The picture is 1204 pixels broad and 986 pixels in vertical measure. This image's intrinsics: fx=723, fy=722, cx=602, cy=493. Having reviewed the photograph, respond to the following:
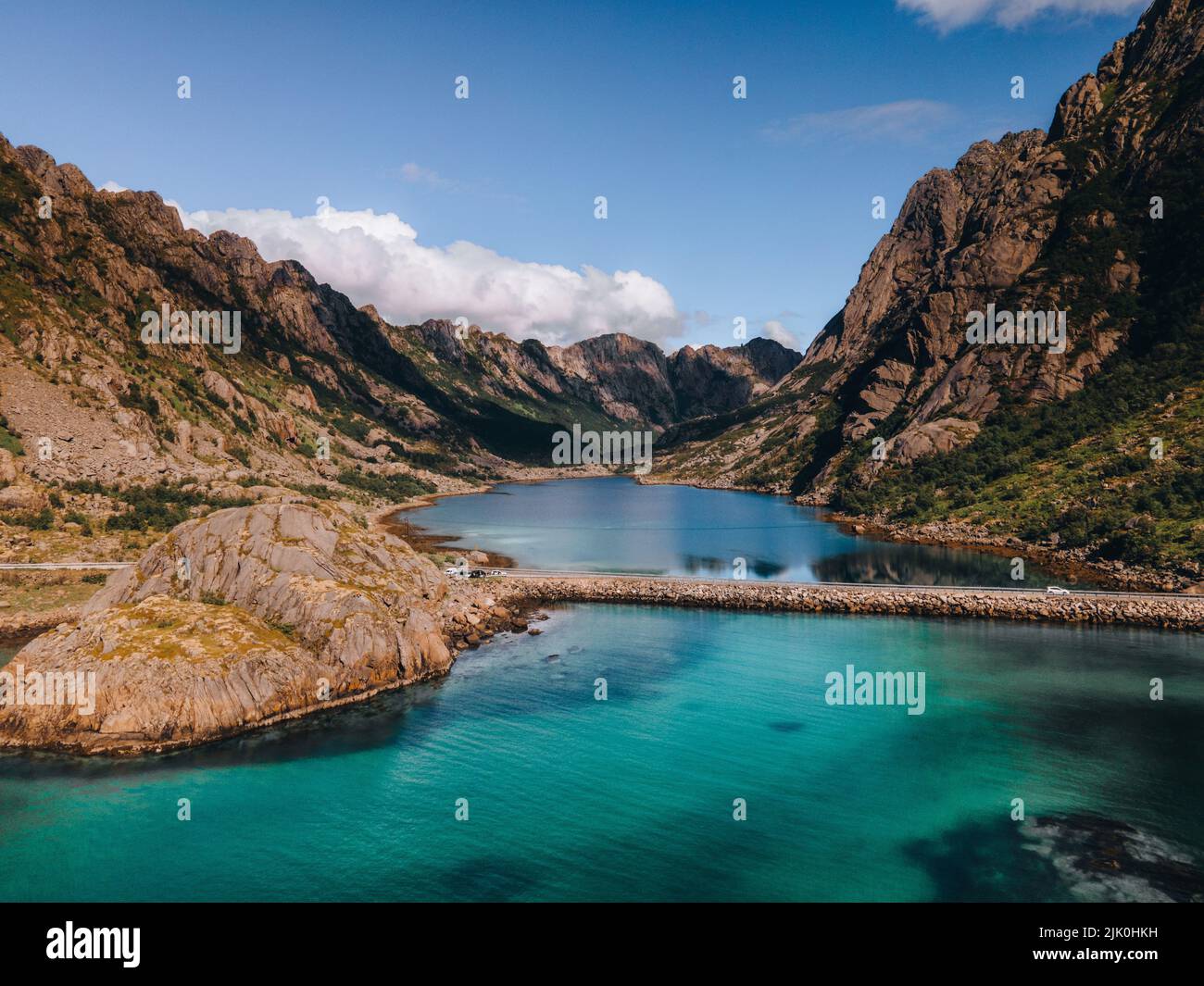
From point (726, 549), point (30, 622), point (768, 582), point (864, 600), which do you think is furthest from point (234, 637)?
point (726, 549)

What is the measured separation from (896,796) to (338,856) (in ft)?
104

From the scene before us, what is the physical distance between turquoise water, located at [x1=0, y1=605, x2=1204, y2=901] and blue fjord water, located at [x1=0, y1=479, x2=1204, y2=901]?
0.57 feet

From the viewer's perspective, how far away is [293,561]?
2532 inches

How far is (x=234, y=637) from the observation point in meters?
56.3

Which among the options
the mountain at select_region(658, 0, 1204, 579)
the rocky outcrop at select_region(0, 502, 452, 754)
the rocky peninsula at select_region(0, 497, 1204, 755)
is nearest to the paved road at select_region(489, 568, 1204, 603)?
the rocky peninsula at select_region(0, 497, 1204, 755)

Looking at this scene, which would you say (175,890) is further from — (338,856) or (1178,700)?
(1178,700)

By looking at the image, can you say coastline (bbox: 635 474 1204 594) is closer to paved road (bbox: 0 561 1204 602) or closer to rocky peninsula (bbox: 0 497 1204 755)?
paved road (bbox: 0 561 1204 602)

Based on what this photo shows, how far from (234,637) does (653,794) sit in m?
34.9

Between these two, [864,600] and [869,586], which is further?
[869,586]

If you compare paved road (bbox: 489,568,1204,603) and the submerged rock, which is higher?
paved road (bbox: 489,568,1204,603)

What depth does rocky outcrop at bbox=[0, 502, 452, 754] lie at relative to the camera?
5028 cm

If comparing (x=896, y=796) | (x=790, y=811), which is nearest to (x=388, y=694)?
(x=790, y=811)

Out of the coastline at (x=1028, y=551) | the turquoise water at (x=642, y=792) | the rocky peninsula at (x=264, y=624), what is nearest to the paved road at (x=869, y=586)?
the rocky peninsula at (x=264, y=624)

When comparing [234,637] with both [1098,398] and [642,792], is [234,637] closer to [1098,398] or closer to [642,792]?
[642,792]
